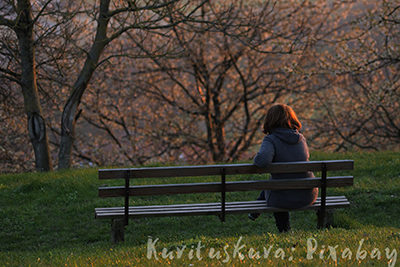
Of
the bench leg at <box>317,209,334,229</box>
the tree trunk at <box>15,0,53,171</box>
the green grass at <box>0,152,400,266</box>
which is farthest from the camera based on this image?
the tree trunk at <box>15,0,53,171</box>

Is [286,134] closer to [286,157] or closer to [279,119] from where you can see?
[279,119]

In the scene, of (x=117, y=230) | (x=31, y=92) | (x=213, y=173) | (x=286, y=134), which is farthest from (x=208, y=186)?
(x=31, y=92)

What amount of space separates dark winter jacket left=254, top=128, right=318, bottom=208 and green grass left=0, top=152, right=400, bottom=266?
370 mm

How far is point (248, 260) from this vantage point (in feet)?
11.3

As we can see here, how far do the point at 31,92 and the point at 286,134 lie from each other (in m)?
6.87

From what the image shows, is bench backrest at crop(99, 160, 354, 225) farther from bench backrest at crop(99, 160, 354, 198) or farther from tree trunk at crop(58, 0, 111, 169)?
tree trunk at crop(58, 0, 111, 169)

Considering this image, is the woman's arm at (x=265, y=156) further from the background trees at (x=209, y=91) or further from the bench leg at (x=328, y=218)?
the background trees at (x=209, y=91)

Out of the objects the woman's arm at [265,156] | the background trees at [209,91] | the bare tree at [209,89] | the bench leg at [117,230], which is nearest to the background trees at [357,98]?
the background trees at [209,91]

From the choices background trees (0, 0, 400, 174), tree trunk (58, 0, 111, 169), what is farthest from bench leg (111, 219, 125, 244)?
background trees (0, 0, 400, 174)

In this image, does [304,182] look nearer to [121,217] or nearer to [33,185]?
[121,217]

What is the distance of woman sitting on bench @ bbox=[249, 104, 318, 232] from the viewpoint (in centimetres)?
463

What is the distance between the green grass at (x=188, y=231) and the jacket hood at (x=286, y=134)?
109 cm

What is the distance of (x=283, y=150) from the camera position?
15.6 ft

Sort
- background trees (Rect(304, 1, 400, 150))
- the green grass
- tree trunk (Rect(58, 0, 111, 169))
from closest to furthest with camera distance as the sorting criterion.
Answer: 1. the green grass
2. tree trunk (Rect(58, 0, 111, 169))
3. background trees (Rect(304, 1, 400, 150))
